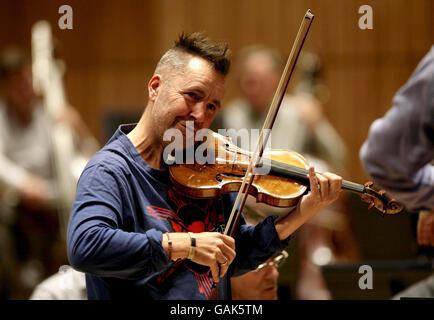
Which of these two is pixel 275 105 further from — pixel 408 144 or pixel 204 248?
pixel 408 144

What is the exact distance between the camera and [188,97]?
1743mm

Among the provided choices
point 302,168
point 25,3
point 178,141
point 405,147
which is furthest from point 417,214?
point 25,3

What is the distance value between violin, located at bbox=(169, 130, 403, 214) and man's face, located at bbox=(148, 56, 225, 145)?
11cm

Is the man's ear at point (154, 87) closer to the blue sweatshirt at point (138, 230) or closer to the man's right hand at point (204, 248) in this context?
the blue sweatshirt at point (138, 230)

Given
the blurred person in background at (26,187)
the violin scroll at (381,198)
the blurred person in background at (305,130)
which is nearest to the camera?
the violin scroll at (381,198)

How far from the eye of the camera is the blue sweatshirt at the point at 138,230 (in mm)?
1533

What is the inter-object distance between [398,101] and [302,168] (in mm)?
744

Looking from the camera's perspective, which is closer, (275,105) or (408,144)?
(408,144)

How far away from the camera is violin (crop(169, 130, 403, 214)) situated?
1.75m

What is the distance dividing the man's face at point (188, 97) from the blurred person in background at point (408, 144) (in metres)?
0.67

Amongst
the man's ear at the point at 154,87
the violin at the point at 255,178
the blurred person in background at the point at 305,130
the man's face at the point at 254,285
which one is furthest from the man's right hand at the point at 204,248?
the blurred person in background at the point at 305,130

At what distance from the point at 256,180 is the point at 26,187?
2381mm

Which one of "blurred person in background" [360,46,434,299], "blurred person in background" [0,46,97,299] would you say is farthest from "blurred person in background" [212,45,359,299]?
"blurred person in background" [360,46,434,299]

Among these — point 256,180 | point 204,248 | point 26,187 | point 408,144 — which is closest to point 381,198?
point 256,180
